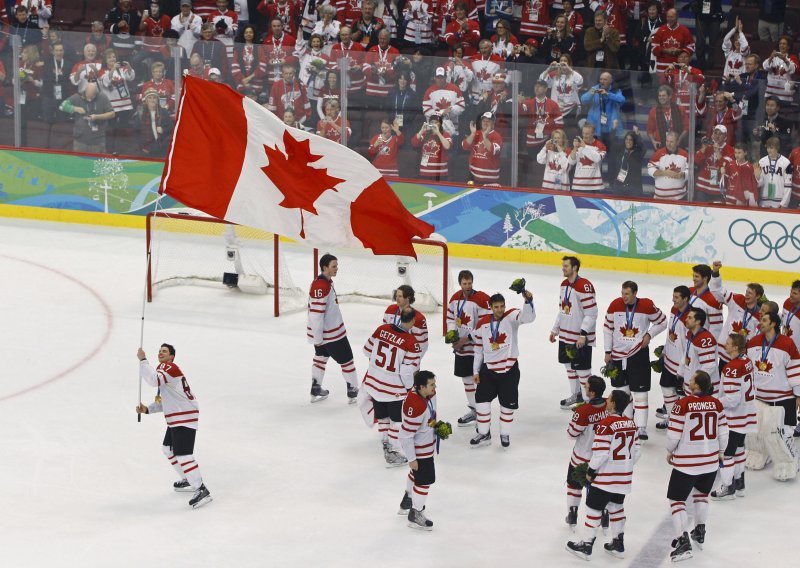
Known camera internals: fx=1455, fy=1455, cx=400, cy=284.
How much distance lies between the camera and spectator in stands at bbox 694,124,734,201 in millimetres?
17672

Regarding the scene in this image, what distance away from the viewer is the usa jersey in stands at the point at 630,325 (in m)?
12.7

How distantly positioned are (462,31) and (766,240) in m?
5.83

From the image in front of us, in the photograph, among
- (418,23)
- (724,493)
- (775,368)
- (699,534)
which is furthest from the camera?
(418,23)

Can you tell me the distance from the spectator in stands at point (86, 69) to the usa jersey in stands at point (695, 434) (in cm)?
1217

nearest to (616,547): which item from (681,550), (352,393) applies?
(681,550)

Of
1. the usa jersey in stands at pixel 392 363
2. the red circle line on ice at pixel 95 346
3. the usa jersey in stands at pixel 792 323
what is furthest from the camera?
the red circle line on ice at pixel 95 346

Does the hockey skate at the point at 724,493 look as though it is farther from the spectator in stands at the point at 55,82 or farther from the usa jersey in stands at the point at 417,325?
the spectator in stands at the point at 55,82

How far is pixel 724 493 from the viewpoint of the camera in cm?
1166

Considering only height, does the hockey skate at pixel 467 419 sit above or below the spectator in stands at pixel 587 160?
below

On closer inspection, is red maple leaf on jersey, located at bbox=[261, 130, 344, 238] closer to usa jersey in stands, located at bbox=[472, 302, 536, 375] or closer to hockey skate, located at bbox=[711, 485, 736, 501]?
usa jersey in stands, located at bbox=[472, 302, 536, 375]

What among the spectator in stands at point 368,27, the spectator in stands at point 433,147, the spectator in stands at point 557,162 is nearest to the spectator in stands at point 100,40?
the spectator in stands at point 368,27

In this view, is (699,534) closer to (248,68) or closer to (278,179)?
(278,179)

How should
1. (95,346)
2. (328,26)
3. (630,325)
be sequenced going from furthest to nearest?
(328,26) → (95,346) → (630,325)

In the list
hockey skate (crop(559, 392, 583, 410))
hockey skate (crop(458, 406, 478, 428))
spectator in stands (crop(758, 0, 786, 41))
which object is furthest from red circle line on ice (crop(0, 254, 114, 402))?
spectator in stands (crop(758, 0, 786, 41))
